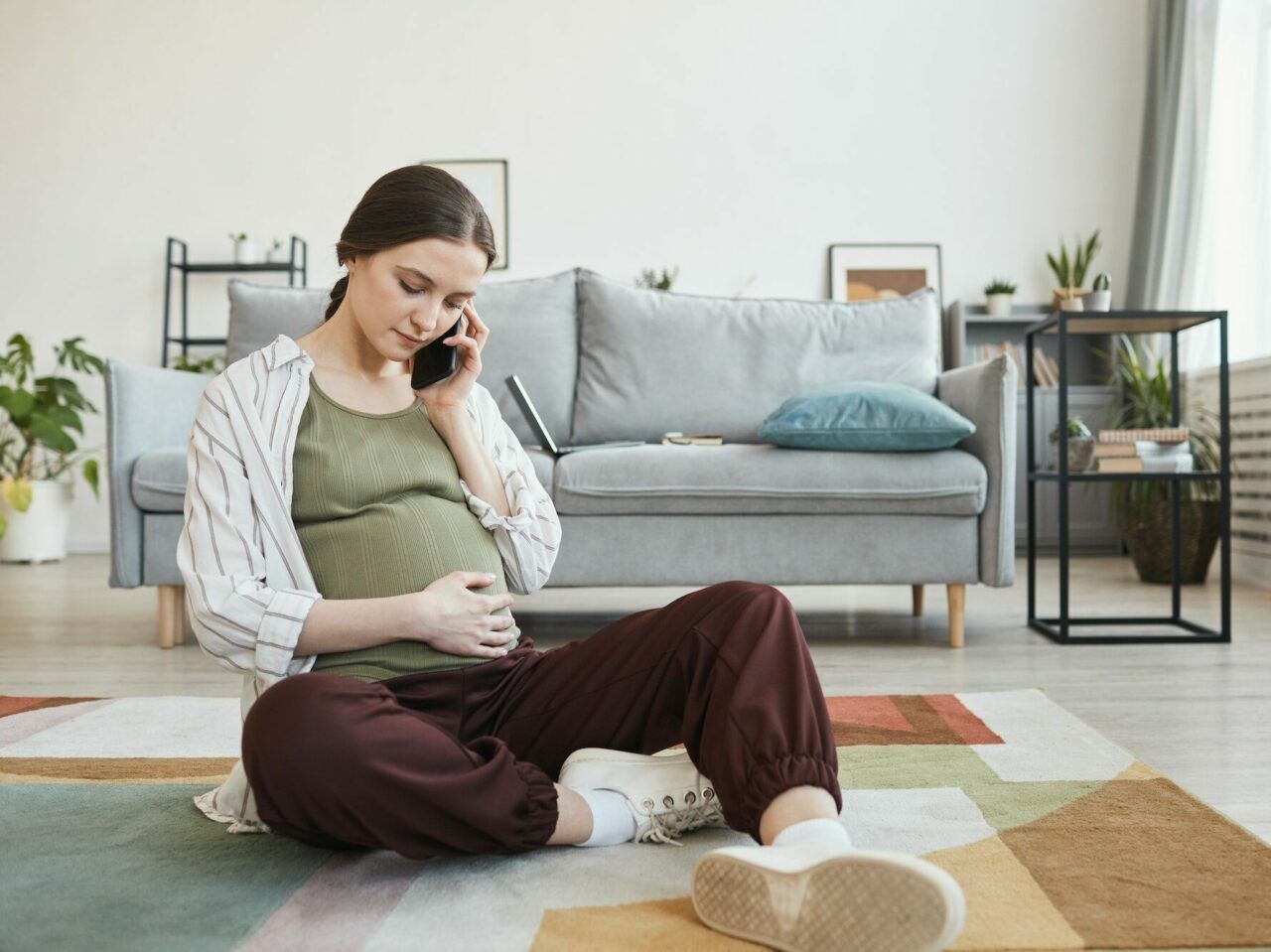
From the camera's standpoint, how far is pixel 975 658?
7.64 feet

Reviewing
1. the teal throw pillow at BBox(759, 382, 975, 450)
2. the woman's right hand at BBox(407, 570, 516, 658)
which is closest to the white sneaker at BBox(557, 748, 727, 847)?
the woman's right hand at BBox(407, 570, 516, 658)

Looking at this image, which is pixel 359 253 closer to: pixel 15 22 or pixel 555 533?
pixel 555 533

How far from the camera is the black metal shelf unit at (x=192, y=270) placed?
4871 millimetres

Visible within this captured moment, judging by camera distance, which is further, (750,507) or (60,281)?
(60,281)

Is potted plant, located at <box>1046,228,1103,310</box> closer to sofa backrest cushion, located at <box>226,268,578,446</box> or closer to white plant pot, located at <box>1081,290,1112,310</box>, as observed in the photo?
white plant pot, located at <box>1081,290,1112,310</box>

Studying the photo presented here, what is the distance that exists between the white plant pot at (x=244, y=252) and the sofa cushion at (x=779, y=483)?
10.1 ft

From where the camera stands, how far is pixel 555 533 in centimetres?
130

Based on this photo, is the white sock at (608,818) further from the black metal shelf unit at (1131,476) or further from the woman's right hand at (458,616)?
the black metal shelf unit at (1131,476)

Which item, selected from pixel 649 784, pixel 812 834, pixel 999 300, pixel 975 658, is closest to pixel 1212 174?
pixel 999 300

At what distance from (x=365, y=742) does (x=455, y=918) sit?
175 millimetres

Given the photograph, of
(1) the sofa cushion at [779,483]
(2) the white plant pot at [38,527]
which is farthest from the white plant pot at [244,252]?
(1) the sofa cushion at [779,483]

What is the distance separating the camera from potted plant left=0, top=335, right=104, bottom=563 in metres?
4.44

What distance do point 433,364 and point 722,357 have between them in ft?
5.99

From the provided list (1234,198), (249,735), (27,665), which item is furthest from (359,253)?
(1234,198)
